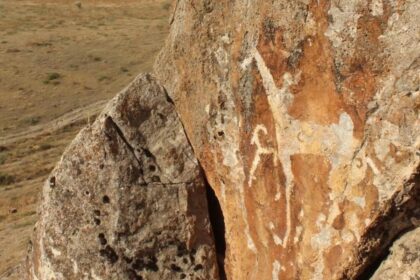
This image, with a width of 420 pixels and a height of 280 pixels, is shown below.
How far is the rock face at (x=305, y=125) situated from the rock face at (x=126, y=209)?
14.4 inches

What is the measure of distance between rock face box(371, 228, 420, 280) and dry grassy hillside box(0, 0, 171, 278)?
10168mm

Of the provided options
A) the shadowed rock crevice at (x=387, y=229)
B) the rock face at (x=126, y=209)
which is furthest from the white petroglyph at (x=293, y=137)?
the rock face at (x=126, y=209)

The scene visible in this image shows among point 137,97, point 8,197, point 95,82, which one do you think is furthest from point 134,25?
point 137,97

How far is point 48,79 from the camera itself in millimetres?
41688

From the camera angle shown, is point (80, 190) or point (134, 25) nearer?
point (80, 190)

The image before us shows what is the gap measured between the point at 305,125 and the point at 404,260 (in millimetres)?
1824

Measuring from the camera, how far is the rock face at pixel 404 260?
634 centimetres

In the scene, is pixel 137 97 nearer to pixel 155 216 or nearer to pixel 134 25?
pixel 155 216

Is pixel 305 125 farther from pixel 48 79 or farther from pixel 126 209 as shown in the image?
pixel 48 79

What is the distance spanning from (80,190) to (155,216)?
1134mm

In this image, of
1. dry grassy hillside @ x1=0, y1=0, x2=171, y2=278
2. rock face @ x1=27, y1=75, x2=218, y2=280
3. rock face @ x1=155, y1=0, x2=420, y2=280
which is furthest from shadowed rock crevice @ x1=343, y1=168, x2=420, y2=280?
dry grassy hillside @ x1=0, y1=0, x2=171, y2=278

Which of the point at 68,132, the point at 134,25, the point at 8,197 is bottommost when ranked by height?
the point at 8,197

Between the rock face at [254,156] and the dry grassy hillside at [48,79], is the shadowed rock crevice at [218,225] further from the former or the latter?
the dry grassy hillside at [48,79]

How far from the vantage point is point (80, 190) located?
28.4ft
